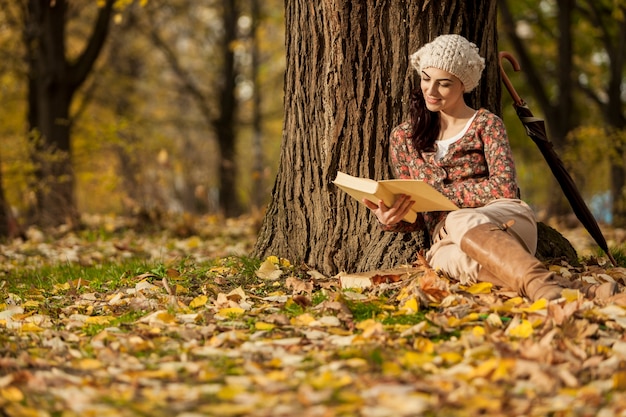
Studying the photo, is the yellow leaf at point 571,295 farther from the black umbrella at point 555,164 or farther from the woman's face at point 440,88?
the woman's face at point 440,88

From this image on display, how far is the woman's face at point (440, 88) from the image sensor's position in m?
4.07

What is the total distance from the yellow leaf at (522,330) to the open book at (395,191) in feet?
2.60

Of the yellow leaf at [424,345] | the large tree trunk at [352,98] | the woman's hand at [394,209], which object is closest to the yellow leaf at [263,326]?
the yellow leaf at [424,345]

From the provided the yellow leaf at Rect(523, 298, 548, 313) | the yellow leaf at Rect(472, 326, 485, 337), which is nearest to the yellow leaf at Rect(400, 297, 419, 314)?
the yellow leaf at Rect(472, 326, 485, 337)

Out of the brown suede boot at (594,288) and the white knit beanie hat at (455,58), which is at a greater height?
the white knit beanie hat at (455,58)

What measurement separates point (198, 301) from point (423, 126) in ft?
4.86

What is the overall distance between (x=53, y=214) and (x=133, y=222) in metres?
0.95

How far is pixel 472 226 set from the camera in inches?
147

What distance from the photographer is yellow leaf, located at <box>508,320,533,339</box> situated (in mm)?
3104

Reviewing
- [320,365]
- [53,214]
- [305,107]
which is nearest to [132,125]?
[53,214]

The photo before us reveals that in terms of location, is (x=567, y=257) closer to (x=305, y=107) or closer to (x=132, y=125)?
(x=305, y=107)

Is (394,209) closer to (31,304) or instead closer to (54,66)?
(31,304)

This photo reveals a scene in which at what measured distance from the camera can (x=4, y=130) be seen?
16.3 m

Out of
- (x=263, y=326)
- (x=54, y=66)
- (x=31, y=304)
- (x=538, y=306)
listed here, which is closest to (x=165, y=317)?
(x=263, y=326)
